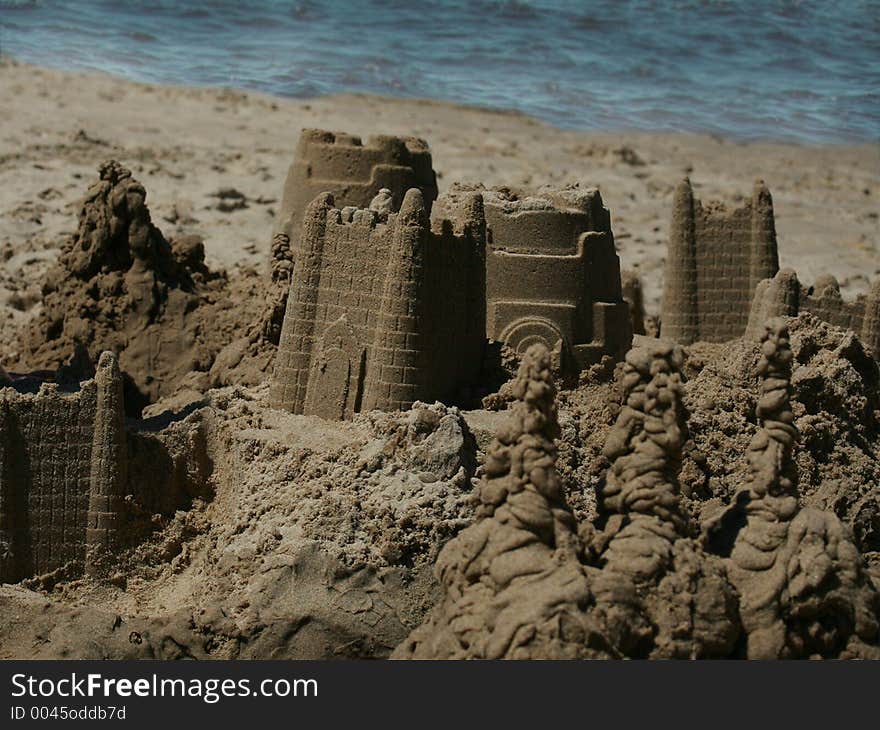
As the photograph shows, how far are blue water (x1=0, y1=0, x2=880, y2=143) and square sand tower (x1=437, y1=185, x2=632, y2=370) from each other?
243 inches

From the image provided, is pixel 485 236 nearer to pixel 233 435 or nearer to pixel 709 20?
pixel 233 435

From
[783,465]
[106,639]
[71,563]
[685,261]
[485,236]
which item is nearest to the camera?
[783,465]

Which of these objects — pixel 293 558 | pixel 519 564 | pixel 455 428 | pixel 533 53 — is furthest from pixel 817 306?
pixel 533 53

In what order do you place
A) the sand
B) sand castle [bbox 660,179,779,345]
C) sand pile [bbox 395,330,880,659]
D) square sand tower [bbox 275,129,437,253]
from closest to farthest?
sand pile [bbox 395,330,880,659], the sand, sand castle [bbox 660,179,779,345], square sand tower [bbox 275,129,437,253]

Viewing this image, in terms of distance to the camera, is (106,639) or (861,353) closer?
(106,639)

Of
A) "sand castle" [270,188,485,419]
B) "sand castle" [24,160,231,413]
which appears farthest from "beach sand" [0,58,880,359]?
"sand castle" [270,188,485,419]

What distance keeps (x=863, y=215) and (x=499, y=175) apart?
7.14m

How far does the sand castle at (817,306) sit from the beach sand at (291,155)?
23.1 ft

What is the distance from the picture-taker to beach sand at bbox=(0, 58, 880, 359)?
92.1ft

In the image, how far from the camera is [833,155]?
3209 centimetres

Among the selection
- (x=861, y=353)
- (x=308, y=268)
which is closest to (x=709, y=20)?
(x=861, y=353)

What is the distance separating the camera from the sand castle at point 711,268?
63.9 ft

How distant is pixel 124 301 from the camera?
19547 mm

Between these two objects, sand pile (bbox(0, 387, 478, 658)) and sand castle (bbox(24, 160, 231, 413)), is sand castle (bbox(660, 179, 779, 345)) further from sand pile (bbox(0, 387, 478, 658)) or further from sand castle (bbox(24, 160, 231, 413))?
sand pile (bbox(0, 387, 478, 658))
